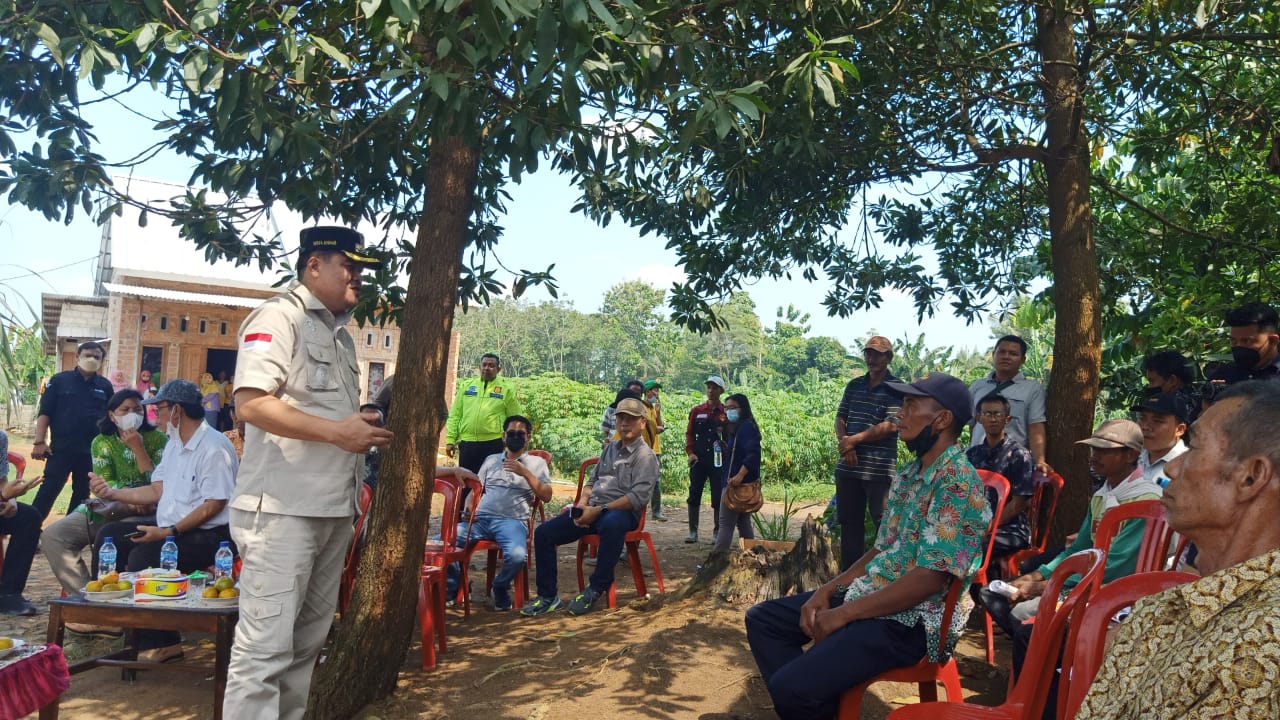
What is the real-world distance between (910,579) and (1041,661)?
545 mm

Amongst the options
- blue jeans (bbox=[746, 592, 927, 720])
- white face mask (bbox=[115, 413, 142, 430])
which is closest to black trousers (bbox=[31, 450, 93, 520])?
white face mask (bbox=[115, 413, 142, 430])

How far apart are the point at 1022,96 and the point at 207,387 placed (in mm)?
13187

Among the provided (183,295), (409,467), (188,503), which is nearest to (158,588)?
(188,503)

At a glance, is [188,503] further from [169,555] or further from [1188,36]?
[1188,36]

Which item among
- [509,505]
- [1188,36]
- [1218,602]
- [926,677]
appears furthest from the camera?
[509,505]

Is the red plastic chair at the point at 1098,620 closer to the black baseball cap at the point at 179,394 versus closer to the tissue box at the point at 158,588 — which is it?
the tissue box at the point at 158,588

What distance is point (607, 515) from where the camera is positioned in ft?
21.3

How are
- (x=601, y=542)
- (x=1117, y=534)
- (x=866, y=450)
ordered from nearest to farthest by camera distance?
(x=1117, y=534) < (x=866, y=450) < (x=601, y=542)

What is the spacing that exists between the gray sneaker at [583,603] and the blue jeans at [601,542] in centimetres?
5

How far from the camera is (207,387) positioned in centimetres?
1483

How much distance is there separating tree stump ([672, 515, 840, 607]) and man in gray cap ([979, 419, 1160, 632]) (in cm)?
152

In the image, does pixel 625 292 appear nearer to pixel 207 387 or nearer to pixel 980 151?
pixel 207 387

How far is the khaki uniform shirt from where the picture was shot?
10.6 ft

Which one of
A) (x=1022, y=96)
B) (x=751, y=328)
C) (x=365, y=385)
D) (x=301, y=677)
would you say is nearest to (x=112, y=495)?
(x=301, y=677)
